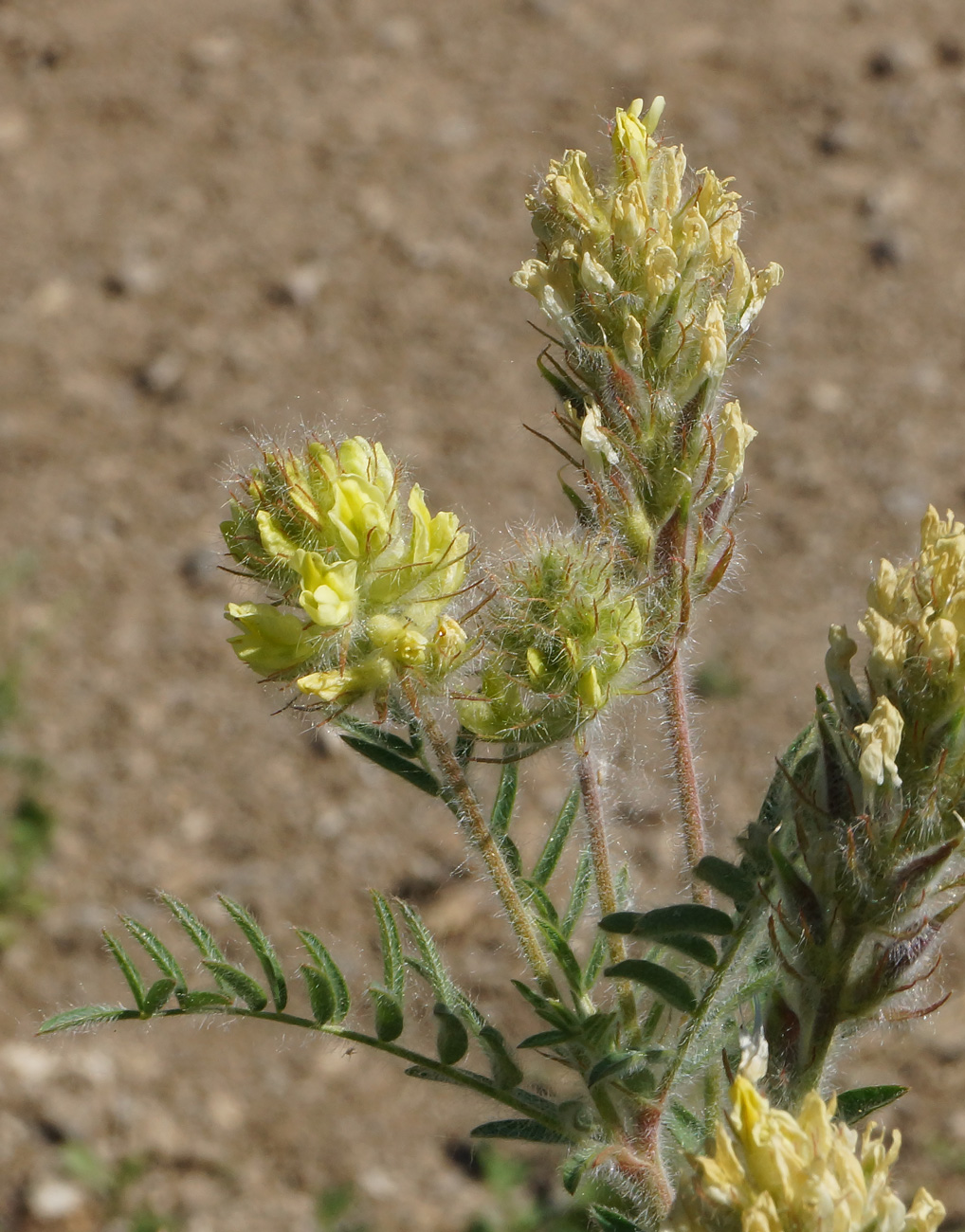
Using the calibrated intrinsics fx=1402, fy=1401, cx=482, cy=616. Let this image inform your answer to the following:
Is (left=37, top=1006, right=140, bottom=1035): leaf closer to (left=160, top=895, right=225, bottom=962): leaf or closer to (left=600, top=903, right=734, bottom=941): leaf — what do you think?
(left=160, top=895, right=225, bottom=962): leaf

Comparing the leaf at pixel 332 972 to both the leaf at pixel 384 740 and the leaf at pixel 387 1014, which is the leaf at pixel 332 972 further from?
the leaf at pixel 384 740

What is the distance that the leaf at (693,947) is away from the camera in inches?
64.0

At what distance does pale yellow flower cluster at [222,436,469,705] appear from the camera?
1588 mm

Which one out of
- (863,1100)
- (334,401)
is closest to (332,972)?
(863,1100)

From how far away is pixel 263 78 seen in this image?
6.97m

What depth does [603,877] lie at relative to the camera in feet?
5.82

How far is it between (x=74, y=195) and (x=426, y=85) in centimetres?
178

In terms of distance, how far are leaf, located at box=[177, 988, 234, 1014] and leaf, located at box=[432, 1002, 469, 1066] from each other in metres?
0.29

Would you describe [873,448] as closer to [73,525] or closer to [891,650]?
[73,525]

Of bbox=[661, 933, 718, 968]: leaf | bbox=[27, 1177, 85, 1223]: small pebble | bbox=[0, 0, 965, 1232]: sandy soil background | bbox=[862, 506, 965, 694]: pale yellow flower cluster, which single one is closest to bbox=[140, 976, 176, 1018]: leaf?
bbox=[661, 933, 718, 968]: leaf

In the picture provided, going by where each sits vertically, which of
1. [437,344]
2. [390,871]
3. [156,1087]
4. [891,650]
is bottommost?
[891,650]

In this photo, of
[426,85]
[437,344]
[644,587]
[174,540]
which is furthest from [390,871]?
[426,85]

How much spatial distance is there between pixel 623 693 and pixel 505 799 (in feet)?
1.04

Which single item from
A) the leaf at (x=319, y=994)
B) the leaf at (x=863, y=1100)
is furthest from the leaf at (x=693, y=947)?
the leaf at (x=319, y=994)
